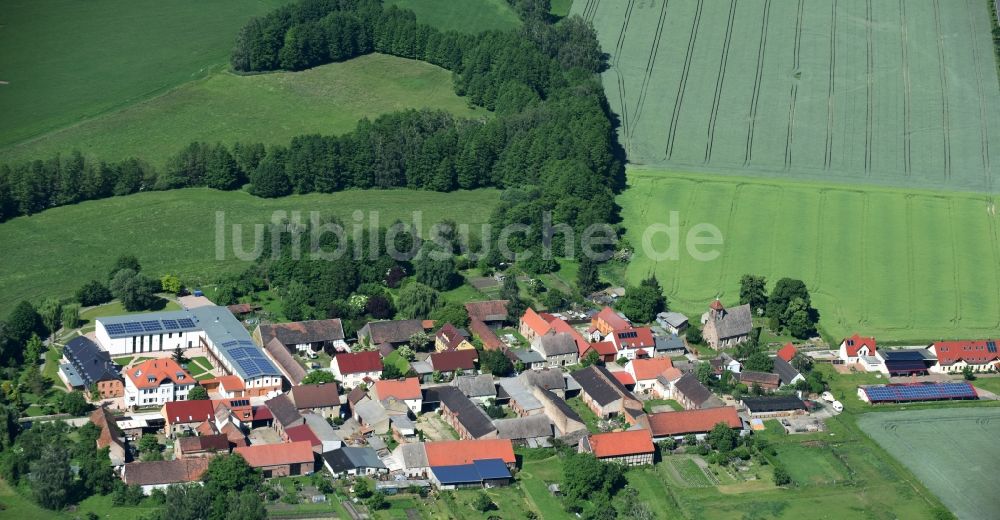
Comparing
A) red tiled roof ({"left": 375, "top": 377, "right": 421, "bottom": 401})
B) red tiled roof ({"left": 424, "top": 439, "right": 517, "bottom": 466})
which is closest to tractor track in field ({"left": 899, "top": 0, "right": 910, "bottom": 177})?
red tiled roof ({"left": 375, "top": 377, "right": 421, "bottom": 401})

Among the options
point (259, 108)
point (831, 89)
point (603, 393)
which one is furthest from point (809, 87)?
point (603, 393)

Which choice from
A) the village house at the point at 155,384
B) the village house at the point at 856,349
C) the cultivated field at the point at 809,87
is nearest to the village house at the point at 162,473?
the village house at the point at 155,384

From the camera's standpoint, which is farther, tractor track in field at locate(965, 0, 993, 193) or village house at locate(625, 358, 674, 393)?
tractor track in field at locate(965, 0, 993, 193)

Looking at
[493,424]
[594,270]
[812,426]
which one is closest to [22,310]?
[493,424]

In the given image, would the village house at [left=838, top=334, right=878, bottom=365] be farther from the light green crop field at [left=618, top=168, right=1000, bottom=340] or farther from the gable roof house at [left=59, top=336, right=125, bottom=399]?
the gable roof house at [left=59, top=336, right=125, bottom=399]

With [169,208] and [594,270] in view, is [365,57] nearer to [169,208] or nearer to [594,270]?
[169,208]

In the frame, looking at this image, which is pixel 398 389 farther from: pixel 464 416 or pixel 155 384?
pixel 155 384
